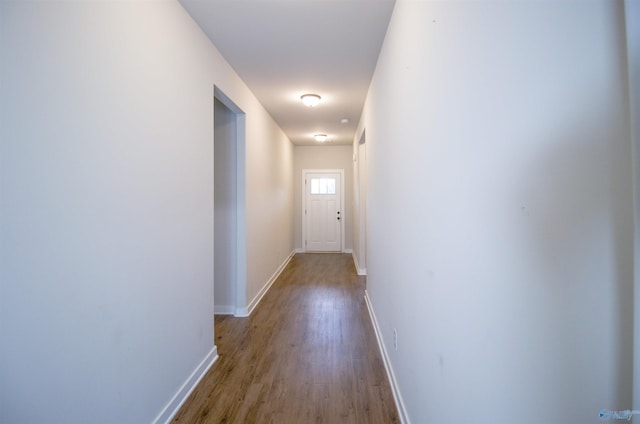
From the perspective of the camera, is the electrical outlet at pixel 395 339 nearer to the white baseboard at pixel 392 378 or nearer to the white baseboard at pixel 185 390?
the white baseboard at pixel 392 378

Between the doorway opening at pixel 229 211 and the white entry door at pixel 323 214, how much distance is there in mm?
3771

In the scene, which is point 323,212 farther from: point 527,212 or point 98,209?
point 527,212

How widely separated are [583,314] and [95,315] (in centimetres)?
152

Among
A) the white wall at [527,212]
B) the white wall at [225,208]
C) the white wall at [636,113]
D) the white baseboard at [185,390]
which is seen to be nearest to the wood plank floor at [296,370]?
the white baseboard at [185,390]

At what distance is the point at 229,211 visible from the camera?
10.5 ft

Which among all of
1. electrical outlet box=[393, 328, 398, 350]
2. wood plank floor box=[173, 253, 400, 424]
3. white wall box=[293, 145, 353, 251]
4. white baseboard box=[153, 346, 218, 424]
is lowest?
wood plank floor box=[173, 253, 400, 424]

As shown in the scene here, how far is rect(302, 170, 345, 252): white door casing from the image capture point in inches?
272

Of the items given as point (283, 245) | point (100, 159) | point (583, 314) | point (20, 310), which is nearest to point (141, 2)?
point (100, 159)

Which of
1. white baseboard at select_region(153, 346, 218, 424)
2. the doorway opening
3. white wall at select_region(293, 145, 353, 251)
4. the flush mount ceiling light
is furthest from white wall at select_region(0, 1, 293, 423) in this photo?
white wall at select_region(293, 145, 353, 251)

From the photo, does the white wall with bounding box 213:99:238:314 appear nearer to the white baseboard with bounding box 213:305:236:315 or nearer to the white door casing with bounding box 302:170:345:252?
the white baseboard with bounding box 213:305:236:315

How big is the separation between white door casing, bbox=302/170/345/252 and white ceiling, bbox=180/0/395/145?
319 centimetres

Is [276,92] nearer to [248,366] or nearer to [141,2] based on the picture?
[141,2]

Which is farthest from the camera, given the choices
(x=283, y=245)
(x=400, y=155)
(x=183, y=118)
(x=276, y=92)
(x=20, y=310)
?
(x=283, y=245)

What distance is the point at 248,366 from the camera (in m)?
2.20
